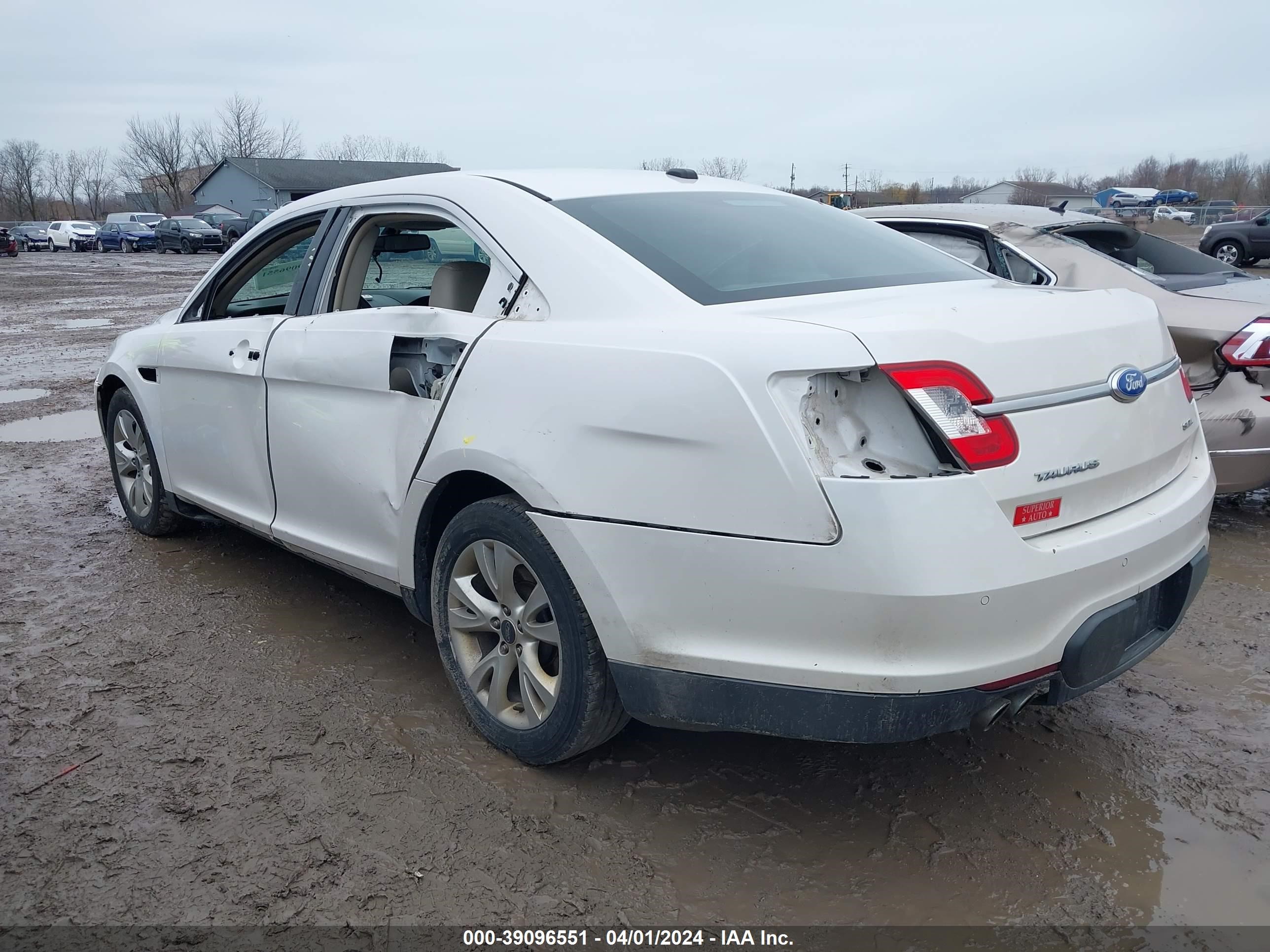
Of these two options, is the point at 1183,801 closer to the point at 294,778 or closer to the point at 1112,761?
the point at 1112,761

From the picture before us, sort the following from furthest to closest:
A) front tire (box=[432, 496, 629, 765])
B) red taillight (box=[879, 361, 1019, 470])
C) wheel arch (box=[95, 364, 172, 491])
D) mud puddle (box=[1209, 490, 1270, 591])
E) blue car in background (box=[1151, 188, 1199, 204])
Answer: blue car in background (box=[1151, 188, 1199, 204]), wheel arch (box=[95, 364, 172, 491]), mud puddle (box=[1209, 490, 1270, 591]), front tire (box=[432, 496, 629, 765]), red taillight (box=[879, 361, 1019, 470])

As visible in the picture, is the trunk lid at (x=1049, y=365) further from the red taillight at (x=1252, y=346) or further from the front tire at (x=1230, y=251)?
Result: the front tire at (x=1230, y=251)

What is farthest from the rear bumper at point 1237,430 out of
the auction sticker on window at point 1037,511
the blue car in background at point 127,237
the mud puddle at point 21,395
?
the blue car in background at point 127,237

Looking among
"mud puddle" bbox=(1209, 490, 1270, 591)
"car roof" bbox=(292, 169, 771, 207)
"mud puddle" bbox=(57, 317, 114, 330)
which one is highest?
"car roof" bbox=(292, 169, 771, 207)

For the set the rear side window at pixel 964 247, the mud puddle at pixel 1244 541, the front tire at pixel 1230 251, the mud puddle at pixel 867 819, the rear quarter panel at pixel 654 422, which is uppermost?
the rear side window at pixel 964 247

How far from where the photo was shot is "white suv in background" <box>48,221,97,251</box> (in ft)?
159

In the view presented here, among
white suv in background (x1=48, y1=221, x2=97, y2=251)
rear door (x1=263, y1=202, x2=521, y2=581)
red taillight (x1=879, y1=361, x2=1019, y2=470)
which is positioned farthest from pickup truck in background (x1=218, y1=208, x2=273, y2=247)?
red taillight (x1=879, y1=361, x2=1019, y2=470)

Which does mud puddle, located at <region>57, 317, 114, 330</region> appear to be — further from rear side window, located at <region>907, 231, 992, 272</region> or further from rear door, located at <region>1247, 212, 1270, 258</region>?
rear door, located at <region>1247, 212, 1270, 258</region>

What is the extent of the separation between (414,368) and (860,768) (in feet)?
5.70

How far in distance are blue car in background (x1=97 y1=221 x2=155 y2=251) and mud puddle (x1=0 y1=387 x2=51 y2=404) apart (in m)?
41.4

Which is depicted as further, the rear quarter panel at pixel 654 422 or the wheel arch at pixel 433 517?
the wheel arch at pixel 433 517

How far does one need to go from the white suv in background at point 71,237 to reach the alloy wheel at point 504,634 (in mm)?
53458

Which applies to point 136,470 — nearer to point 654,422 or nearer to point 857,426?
point 654,422

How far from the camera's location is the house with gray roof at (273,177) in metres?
64.1
